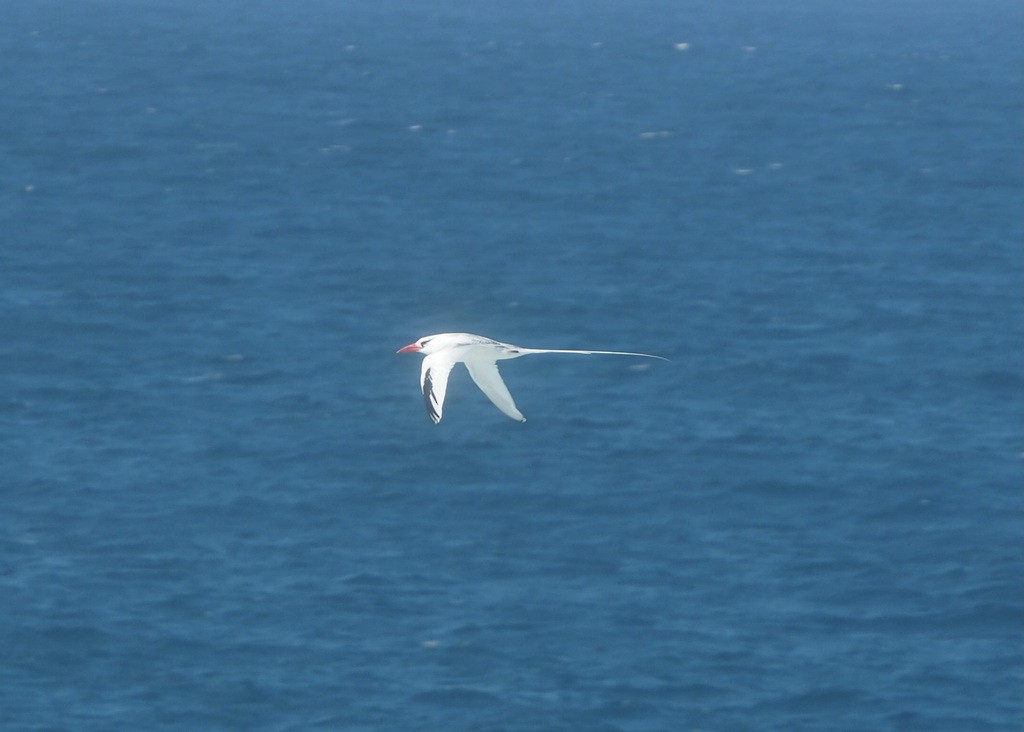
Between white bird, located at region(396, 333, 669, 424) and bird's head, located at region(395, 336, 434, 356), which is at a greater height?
bird's head, located at region(395, 336, 434, 356)

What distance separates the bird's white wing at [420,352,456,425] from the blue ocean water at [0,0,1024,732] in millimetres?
30984

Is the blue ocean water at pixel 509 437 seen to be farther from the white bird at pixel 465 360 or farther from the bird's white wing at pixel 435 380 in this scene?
the bird's white wing at pixel 435 380

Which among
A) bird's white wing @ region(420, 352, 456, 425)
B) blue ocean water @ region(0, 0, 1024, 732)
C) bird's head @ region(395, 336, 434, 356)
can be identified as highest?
blue ocean water @ region(0, 0, 1024, 732)

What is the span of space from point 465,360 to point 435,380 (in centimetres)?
178

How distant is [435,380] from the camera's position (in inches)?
1624

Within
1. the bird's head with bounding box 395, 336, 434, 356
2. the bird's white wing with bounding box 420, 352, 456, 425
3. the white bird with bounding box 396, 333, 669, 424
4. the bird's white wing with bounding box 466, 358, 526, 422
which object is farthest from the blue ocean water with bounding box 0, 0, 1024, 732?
the bird's white wing with bounding box 420, 352, 456, 425

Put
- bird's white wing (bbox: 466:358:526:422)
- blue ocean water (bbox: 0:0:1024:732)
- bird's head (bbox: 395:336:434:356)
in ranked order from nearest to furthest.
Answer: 1. bird's white wing (bbox: 466:358:526:422)
2. bird's head (bbox: 395:336:434:356)
3. blue ocean water (bbox: 0:0:1024:732)

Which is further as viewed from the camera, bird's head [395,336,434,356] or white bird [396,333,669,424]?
bird's head [395,336,434,356]

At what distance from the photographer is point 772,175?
140125mm

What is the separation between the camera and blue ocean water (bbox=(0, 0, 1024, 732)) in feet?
242

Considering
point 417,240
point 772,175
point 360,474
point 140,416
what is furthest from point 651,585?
point 772,175

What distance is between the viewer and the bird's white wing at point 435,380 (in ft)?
132

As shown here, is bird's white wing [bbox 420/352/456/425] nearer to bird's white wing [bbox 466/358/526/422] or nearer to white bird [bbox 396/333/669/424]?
white bird [bbox 396/333/669/424]

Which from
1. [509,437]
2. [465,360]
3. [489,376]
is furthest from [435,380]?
[509,437]
